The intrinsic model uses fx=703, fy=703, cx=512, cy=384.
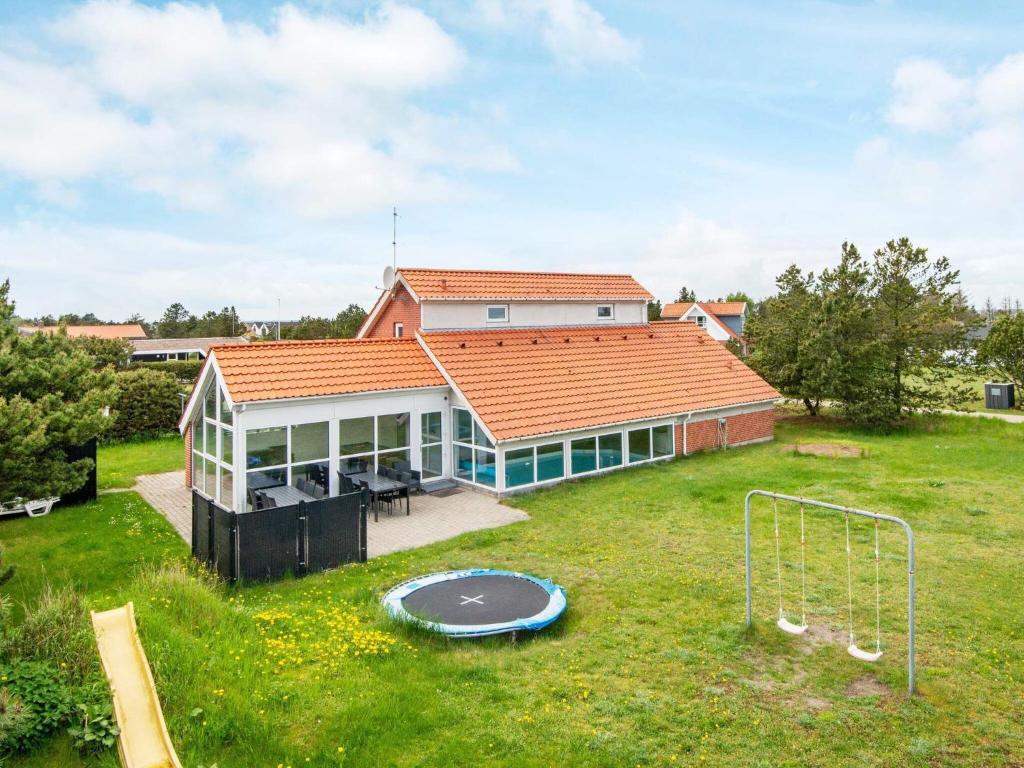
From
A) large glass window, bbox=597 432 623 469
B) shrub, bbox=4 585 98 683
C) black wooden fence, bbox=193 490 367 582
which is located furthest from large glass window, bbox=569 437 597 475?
shrub, bbox=4 585 98 683

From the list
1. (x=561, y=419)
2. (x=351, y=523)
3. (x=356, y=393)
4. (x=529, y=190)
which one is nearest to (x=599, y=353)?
(x=561, y=419)

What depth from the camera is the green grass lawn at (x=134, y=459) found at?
71.3 ft

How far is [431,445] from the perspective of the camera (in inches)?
796

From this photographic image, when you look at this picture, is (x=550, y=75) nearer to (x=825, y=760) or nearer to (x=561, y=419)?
(x=561, y=419)

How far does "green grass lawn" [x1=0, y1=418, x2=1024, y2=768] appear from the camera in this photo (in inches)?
292

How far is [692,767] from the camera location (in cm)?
706

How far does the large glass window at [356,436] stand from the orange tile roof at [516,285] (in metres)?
5.20

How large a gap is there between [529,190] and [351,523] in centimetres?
1852

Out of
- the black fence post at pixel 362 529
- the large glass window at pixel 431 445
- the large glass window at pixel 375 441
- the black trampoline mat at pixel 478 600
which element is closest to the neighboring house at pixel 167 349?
the large glass window at pixel 431 445

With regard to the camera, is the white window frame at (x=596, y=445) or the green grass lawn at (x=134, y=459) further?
the green grass lawn at (x=134, y=459)

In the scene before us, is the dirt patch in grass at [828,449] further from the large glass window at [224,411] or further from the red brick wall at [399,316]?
the large glass window at [224,411]

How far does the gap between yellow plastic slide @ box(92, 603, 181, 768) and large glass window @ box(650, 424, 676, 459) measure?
16.6 m

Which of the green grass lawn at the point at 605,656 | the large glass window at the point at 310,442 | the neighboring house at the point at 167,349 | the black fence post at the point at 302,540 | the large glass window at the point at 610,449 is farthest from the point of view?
the neighboring house at the point at 167,349

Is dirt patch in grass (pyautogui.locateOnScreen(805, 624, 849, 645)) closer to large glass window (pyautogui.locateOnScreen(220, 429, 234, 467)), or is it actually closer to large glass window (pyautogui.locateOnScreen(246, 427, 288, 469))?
large glass window (pyautogui.locateOnScreen(246, 427, 288, 469))
